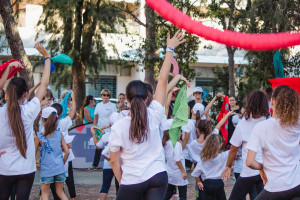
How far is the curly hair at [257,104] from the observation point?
6.07 meters

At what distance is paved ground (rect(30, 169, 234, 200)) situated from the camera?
364 inches

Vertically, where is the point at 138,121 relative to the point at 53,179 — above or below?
above

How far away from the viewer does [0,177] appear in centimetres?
492

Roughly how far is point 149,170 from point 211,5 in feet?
35.4

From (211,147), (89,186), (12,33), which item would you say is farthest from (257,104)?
(12,33)

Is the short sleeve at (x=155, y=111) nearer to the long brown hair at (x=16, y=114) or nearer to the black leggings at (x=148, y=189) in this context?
the black leggings at (x=148, y=189)

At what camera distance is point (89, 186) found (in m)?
10.3

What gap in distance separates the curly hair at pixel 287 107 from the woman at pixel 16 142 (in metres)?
2.33

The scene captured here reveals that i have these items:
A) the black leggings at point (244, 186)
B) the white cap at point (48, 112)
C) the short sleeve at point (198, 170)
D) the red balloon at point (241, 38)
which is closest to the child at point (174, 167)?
the short sleeve at point (198, 170)

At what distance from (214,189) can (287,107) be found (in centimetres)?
280

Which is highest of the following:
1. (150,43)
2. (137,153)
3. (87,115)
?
(150,43)

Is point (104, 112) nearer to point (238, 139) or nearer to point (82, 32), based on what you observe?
point (82, 32)

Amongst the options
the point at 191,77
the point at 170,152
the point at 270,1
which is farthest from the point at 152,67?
the point at 170,152

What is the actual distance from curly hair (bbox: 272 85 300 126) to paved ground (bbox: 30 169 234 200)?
508 cm
